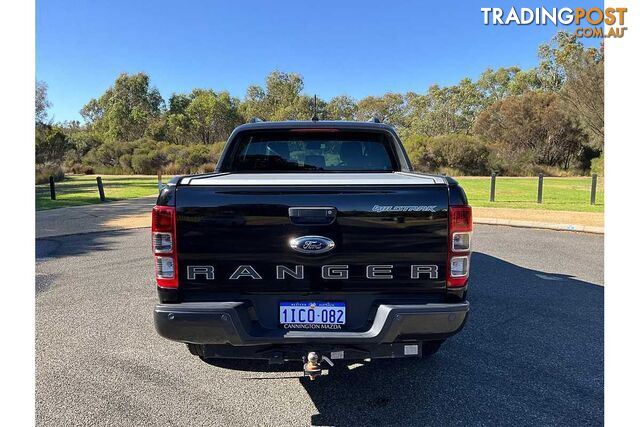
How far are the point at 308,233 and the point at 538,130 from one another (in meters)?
45.3

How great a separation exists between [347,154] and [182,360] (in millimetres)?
2399

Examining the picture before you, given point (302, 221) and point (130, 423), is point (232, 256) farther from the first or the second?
point (130, 423)

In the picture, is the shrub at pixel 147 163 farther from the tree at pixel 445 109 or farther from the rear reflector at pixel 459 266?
the rear reflector at pixel 459 266

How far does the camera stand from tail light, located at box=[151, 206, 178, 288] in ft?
8.27

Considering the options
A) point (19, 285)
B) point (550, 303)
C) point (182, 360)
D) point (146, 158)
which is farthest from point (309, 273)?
point (146, 158)

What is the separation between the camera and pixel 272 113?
6438cm

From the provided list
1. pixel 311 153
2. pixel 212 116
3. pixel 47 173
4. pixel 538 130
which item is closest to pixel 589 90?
pixel 538 130

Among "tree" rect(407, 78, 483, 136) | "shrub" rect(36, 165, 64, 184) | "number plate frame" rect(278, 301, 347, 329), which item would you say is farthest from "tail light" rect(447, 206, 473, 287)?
"tree" rect(407, 78, 483, 136)

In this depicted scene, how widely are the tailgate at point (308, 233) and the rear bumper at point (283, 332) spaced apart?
162 millimetres

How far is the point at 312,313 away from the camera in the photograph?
2605mm

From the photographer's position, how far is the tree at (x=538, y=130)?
132 feet

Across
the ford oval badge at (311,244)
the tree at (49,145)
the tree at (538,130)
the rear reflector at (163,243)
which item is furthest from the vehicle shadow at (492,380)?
the tree at (538,130)

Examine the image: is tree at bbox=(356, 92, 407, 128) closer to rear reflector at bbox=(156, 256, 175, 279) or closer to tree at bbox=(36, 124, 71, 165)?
tree at bbox=(36, 124, 71, 165)

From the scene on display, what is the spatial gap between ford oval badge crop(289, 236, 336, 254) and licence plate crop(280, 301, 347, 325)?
0.34m
